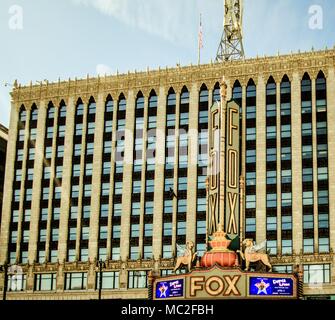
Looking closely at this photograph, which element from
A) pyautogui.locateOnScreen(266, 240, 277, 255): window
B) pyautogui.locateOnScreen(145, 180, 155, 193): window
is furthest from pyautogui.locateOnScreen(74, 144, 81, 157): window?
pyautogui.locateOnScreen(266, 240, 277, 255): window

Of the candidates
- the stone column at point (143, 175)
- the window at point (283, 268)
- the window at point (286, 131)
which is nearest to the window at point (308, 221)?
→ the window at point (283, 268)

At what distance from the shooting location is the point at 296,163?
288 feet

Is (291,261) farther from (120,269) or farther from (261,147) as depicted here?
(120,269)

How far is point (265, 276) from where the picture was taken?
2530 inches

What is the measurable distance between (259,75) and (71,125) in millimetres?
28012

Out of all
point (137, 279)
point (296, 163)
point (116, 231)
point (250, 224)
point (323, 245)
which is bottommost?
point (137, 279)

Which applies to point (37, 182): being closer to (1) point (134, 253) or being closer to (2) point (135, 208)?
(2) point (135, 208)

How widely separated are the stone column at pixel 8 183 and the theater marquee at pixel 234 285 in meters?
39.6

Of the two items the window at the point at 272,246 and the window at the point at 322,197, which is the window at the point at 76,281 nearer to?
the window at the point at 272,246

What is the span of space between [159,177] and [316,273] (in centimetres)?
2432

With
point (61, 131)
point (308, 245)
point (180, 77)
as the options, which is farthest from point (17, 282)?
point (308, 245)

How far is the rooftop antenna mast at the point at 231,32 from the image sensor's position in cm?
9744

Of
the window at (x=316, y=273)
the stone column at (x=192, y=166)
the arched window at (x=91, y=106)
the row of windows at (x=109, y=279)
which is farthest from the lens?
the arched window at (x=91, y=106)
